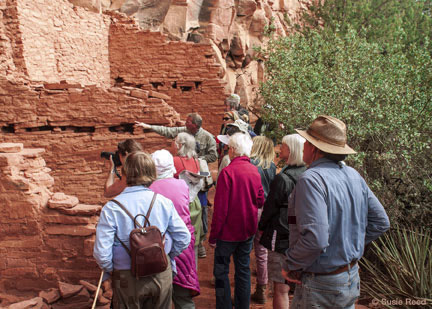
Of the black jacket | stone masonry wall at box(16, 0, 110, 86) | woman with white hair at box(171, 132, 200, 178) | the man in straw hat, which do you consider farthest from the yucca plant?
stone masonry wall at box(16, 0, 110, 86)

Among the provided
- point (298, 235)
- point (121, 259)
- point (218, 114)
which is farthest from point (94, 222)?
point (218, 114)

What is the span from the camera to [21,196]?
4848mm

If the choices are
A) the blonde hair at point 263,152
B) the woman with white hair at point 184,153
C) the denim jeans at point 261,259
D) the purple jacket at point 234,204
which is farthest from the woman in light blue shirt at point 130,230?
the denim jeans at point 261,259

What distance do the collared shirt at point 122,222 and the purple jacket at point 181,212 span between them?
564 mm

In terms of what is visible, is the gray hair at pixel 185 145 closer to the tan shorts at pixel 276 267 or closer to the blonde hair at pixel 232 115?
the tan shorts at pixel 276 267

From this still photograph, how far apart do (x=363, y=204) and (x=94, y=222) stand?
334 centimetres

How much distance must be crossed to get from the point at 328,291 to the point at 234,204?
1568mm

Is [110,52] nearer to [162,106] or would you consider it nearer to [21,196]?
[162,106]

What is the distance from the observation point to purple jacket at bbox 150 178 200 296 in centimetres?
373

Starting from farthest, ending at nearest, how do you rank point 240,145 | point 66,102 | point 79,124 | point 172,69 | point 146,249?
1. point 172,69
2. point 79,124
3. point 66,102
4. point 240,145
5. point 146,249

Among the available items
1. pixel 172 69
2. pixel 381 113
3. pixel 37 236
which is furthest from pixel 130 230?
pixel 172 69

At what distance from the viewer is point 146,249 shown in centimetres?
289

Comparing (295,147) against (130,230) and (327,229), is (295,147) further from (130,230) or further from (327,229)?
(130,230)

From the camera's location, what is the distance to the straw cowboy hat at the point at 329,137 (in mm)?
2873
